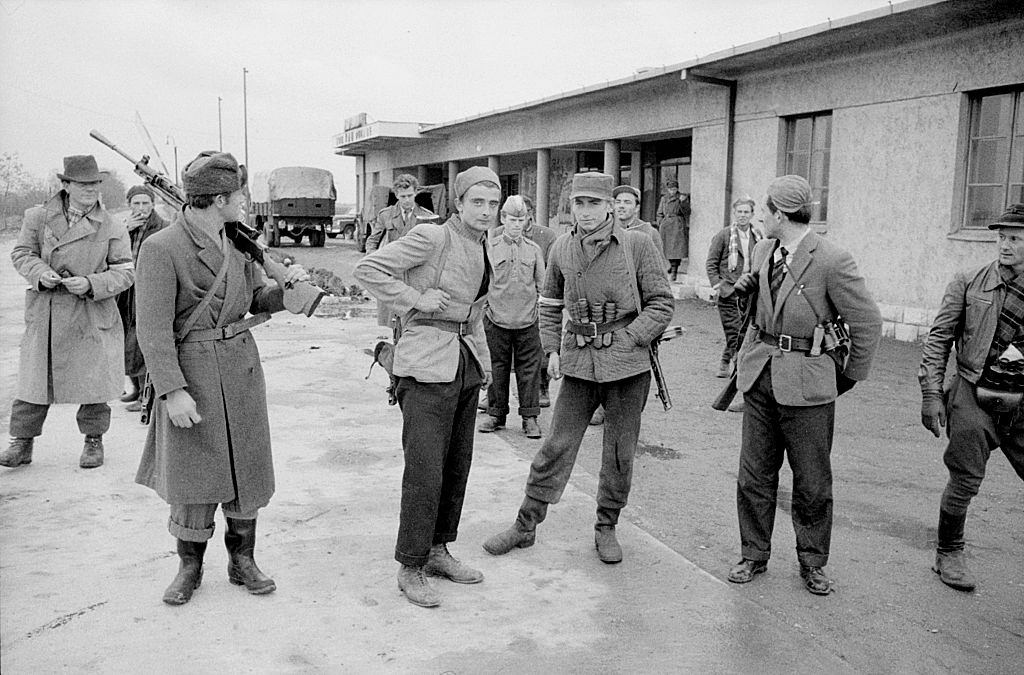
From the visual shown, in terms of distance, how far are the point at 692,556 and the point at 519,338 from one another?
3.07 metres

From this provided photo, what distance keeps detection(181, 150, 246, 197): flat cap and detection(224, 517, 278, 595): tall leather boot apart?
1466 mm

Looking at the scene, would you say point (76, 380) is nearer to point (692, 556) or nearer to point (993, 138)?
point (692, 556)

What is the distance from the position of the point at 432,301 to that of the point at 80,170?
128 inches

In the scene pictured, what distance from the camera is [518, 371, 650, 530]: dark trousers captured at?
464 centimetres

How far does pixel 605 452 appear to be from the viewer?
15.4ft

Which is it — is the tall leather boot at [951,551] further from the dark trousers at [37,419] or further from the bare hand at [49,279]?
the bare hand at [49,279]

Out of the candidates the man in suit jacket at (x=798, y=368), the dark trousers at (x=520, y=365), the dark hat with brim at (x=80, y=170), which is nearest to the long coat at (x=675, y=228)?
the dark trousers at (x=520, y=365)

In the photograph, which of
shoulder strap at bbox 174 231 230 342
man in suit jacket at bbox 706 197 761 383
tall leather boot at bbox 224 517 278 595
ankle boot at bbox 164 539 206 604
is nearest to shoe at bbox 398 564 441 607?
tall leather boot at bbox 224 517 278 595

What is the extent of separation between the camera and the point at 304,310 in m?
3.97

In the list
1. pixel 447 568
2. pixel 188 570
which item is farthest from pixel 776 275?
pixel 188 570

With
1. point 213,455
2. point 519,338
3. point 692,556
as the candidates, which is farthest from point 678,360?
point 213,455

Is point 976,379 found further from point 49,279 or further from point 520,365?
point 49,279

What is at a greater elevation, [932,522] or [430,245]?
[430,245]

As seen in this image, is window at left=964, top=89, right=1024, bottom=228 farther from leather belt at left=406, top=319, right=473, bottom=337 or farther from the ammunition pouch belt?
leather belt at left=406, top=319, right=473, bottom=337
